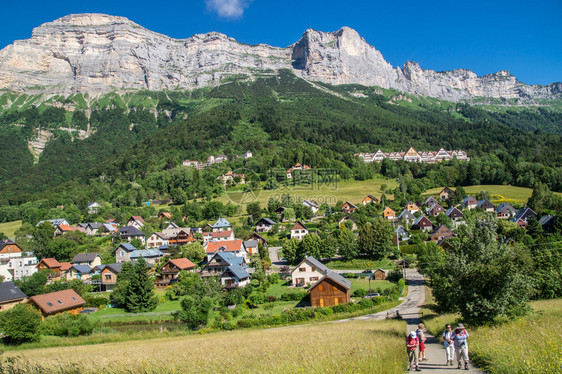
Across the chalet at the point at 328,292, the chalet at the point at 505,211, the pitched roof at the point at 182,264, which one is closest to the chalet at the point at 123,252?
the pitched roof at the point at 182,264

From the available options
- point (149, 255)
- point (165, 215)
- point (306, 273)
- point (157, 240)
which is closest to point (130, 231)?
point (157, 240)

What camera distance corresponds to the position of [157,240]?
6412 cm

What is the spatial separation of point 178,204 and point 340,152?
5474 cm

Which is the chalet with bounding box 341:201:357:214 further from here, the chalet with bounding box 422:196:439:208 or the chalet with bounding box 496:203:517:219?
the chalet with bounding box 496:203:517:219

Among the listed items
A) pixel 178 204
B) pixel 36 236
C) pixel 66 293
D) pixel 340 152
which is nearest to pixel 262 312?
pixel 66 293

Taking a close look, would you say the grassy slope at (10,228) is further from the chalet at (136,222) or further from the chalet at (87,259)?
the chalet at (87,259)

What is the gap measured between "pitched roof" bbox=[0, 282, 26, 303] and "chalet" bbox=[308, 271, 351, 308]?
28.8m

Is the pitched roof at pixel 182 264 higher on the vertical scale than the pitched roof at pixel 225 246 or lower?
lower

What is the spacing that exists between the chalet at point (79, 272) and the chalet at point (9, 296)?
36.3 feet

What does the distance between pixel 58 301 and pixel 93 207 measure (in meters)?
56.1

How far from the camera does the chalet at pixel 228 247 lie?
163 ft

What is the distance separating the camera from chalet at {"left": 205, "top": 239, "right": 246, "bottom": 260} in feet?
163

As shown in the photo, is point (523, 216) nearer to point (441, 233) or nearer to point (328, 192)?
point (441, 233)

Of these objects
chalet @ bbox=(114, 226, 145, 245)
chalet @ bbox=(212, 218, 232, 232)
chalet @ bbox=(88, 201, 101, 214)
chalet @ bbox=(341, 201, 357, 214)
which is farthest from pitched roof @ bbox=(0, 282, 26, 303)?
chalet @ bbox=(341, 201, 357, 214)
